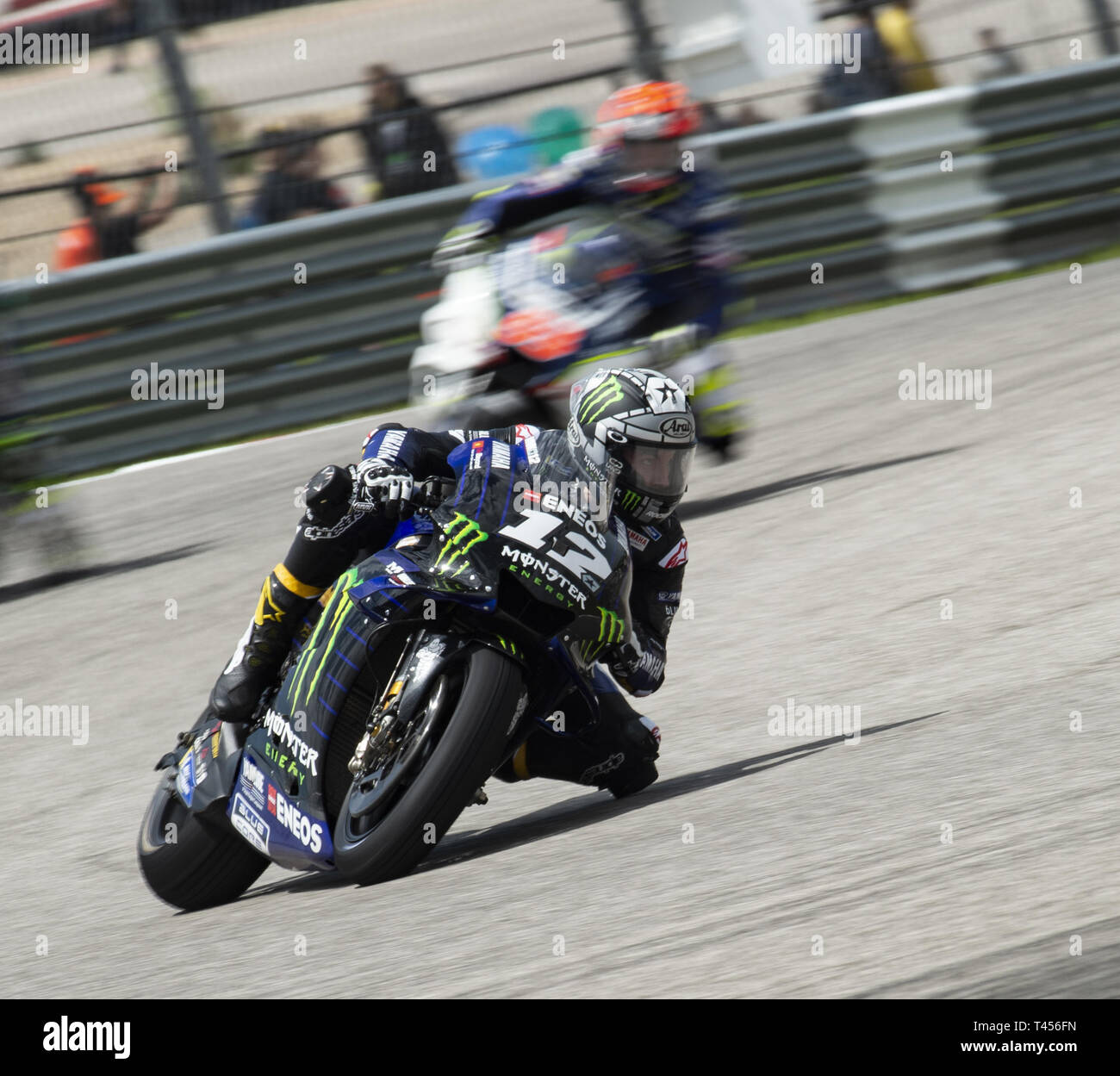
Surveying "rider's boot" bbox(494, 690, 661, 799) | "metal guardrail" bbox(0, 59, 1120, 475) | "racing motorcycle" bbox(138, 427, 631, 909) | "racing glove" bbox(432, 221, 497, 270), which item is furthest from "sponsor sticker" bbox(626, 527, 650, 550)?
"metal guardrail" bbox(0, 59, 1120, 475)

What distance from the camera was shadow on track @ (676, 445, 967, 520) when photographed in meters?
9.84

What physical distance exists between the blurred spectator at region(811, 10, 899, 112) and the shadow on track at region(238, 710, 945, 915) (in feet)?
29.6

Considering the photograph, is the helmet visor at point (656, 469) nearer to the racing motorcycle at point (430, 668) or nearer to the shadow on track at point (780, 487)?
the racing motorcycle at point (430, 668)

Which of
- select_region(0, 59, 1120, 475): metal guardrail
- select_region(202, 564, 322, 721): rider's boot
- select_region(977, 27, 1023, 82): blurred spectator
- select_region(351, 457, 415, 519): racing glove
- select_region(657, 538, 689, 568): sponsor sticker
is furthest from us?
select_region(977, 27, 1023, 82): blurred spectator

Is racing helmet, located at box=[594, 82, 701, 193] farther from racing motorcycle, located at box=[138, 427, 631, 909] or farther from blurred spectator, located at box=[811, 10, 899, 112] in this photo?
blurred spectator, located at box=[811, 10, 899, 112]

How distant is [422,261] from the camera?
13117mm

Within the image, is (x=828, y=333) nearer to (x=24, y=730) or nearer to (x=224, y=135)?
(x=224, y=135)

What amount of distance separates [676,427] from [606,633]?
0.64 metres

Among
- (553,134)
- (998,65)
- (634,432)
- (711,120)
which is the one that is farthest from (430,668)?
(998,65)

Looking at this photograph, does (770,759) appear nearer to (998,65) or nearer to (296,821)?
(296,821)

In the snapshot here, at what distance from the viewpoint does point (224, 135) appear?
12.4 m

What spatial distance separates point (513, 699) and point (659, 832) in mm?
673

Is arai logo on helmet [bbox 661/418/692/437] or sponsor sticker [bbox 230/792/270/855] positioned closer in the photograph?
sponsor sticker [bbox 230/792/270/855]
